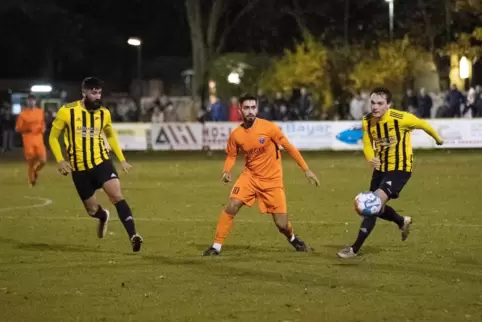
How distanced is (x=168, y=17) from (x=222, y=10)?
45.7 ft

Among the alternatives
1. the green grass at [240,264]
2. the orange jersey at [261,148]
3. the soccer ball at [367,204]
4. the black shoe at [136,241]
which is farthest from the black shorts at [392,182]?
the black shoe at [136,241]

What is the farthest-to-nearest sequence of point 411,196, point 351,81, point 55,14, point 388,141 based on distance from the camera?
point 55,14 < point 351,81 < point 411,196 < point 388,141

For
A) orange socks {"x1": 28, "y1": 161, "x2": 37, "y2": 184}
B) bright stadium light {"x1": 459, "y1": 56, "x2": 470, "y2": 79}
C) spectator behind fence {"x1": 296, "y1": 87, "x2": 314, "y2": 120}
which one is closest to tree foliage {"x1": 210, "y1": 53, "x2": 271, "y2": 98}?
bright stadium light {"x1": 459, "y1": 56, "x2": 470, "y2": 79}

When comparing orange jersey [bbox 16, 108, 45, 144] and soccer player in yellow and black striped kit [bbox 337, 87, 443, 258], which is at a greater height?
orange jersey [bbox 16, 108, 45, 144]

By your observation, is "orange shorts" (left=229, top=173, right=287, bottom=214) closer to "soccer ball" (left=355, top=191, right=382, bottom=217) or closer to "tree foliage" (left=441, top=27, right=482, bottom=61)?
"soccer ball" (left=355, top=191, right=382, bottom=217)

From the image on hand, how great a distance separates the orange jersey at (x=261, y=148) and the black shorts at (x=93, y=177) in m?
1.43

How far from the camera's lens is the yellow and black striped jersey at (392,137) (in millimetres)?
11578

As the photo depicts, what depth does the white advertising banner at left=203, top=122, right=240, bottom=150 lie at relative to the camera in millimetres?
34469

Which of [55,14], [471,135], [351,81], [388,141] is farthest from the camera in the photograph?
[55,14]

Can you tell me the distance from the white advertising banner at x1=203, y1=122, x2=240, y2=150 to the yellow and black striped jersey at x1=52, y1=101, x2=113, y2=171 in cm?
2209

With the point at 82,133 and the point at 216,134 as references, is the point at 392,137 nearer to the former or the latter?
the point at 82,133

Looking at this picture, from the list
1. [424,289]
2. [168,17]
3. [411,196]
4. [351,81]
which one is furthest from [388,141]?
[168,17]

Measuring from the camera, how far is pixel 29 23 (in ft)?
197

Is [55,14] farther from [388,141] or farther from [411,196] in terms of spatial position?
[388,141]
